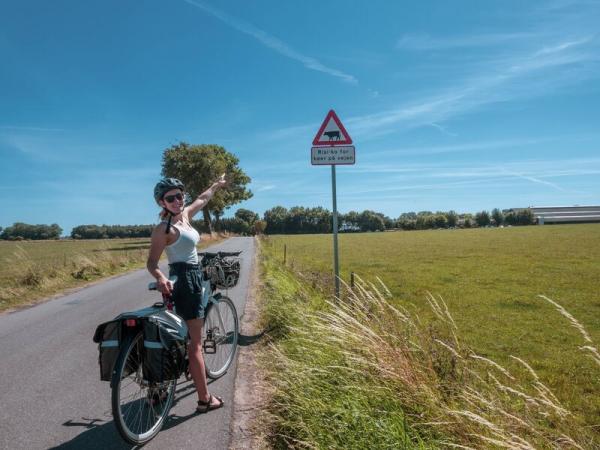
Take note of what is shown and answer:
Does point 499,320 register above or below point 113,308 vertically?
below

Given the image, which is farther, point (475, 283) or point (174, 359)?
point (475, 283)

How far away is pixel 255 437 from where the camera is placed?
3172mm

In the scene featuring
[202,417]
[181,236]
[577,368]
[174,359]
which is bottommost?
[577,368]

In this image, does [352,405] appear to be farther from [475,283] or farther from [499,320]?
[475,283]

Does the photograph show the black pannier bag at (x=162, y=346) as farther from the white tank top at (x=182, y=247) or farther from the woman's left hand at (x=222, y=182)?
the woman's left hand at (x=222, y=182)

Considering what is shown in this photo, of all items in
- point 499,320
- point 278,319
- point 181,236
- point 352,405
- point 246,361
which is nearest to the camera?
point 352,405

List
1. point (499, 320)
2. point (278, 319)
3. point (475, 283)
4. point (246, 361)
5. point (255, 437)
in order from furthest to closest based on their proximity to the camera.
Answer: point (475, 283) → point (499, 320) → point (278, 319) → point (246, 361) → point (255, 437)

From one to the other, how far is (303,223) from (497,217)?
246 ft

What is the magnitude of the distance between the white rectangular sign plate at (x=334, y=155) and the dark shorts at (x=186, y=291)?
3.67m

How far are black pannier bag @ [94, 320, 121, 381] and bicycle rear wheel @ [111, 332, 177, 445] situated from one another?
0.09 m

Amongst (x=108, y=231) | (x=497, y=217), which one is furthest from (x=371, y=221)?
(x=108, y=231)

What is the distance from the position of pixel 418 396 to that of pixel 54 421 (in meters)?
3.29

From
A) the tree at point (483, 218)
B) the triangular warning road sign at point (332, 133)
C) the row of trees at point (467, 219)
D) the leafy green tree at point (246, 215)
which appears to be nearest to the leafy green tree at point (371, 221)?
the row of trees at point (467, 219)

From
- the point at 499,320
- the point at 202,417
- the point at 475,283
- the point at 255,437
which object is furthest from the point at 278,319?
the point at 475,283
